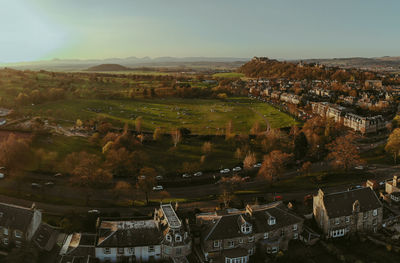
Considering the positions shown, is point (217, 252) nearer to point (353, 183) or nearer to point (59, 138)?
point (353, 183)

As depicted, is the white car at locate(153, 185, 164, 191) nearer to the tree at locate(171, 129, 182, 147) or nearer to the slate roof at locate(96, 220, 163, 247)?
the slate roof at locate(96, 220, 163, 247)

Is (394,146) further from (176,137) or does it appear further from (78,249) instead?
(78,249)

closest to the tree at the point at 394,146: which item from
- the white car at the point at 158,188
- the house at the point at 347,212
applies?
the house at the point at 347,212

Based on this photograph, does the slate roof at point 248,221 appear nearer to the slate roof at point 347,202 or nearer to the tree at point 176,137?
the slate roof at point 347,202

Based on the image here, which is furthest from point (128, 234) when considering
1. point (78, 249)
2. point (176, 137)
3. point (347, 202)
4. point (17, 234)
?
point (176, 137)

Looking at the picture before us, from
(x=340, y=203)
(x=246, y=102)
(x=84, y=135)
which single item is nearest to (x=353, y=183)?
(x=340, y=203)
